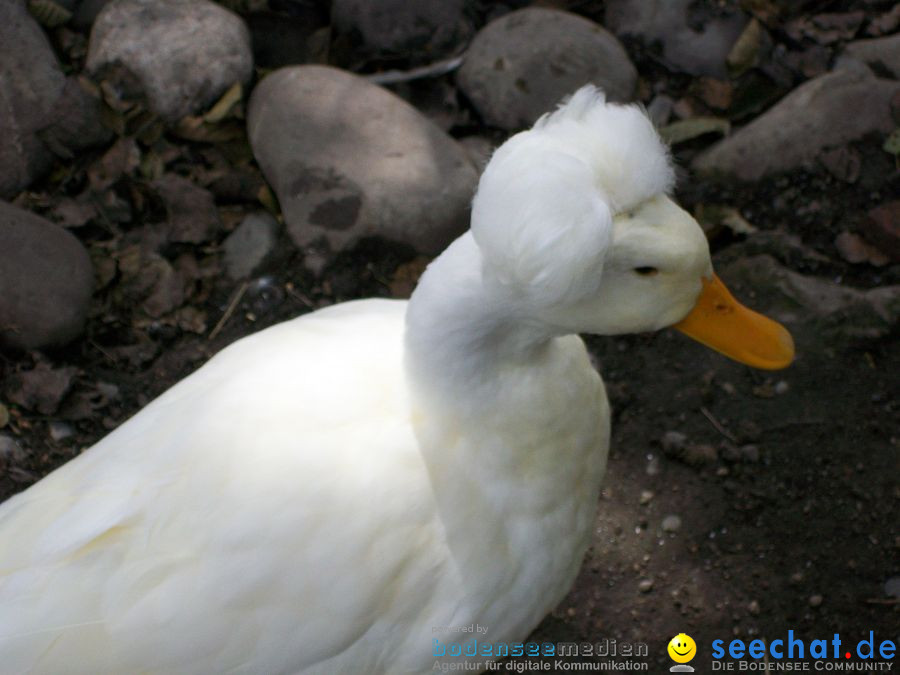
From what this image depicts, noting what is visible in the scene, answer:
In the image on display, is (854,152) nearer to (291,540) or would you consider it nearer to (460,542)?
(460,542)

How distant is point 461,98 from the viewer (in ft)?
9.80

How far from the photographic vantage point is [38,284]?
239 centimetres

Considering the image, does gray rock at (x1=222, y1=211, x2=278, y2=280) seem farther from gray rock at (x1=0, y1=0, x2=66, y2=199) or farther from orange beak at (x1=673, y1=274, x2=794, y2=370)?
orange beak at (x1=673, y1=274, x2=794, y2=370)

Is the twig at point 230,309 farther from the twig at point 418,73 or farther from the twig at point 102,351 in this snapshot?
the twig at point 418,73

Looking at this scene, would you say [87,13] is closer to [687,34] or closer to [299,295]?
[299,295]

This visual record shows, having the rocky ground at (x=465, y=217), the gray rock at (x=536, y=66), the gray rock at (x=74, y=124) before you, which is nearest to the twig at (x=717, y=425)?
the rocky ground at (x=465, y=217)

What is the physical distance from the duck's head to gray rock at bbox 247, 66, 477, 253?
4.16 ft

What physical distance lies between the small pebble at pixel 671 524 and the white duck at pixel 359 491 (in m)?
0.67

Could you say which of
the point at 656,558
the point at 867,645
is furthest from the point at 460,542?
the point at 867,645

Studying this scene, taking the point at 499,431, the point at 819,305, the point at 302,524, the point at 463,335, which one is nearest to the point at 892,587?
the point at 819,305

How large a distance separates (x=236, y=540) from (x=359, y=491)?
0.68 ft

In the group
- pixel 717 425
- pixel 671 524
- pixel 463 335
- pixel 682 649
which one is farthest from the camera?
pixel 717 425

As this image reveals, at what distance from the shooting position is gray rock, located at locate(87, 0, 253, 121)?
2760mm

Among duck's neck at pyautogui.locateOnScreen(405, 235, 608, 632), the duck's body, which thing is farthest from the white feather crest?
the duck's body
